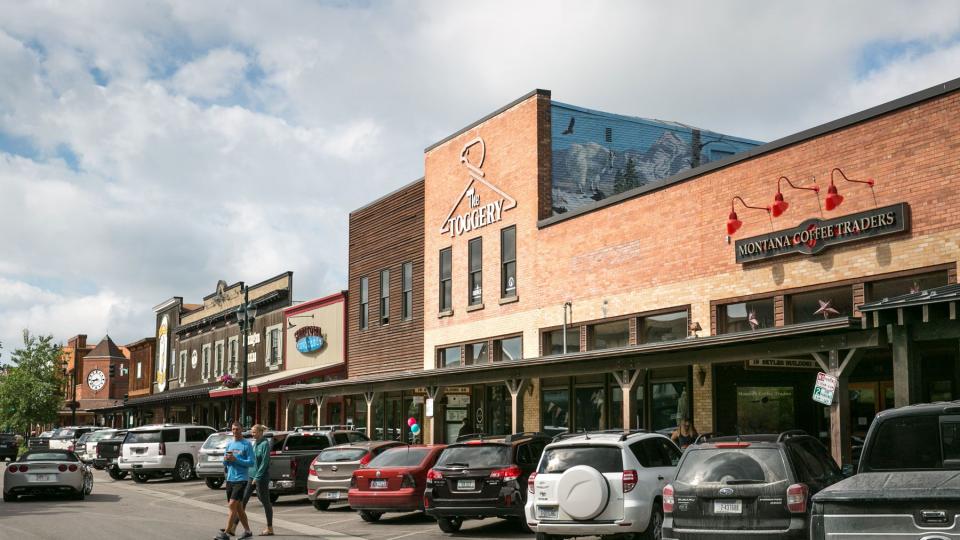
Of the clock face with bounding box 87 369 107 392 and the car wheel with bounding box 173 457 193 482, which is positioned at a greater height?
the clock face with bounding box 87 369 107 392

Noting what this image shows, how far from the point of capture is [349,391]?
3331 cm

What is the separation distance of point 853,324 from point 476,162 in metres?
18.3

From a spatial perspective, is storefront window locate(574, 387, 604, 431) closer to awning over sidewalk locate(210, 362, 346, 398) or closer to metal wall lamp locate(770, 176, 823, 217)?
metal wall lamp locate(770, 176, 823, 217)

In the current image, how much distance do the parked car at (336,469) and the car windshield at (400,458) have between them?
4.09ft

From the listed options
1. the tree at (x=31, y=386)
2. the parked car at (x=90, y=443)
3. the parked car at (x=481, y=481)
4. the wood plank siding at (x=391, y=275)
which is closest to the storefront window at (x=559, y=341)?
the wood plank siding at (x=391, y=275)

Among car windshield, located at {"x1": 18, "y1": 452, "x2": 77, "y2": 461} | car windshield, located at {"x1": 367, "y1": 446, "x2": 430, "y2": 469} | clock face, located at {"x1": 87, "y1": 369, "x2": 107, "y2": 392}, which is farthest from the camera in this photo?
clock face, located at {"x1": 87, "y1": 369, "x2": 107, "y2": 392}

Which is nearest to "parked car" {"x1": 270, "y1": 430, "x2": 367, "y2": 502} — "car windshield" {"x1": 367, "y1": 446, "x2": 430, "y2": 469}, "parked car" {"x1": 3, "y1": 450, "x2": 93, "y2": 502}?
"car windshield" {"x1": 367, "y1": 446, "x2": 430, "y2": 469}

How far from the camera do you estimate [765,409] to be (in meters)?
23.3

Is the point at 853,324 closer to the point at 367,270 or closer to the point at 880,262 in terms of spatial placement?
the point at 880,262

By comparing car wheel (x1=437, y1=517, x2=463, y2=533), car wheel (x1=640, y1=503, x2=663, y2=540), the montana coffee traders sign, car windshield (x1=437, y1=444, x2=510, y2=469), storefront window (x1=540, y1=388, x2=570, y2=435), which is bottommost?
car wheel (x1=437, y1=517, x2=463, y2=533)

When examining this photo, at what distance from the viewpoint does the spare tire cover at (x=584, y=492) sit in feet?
44.7

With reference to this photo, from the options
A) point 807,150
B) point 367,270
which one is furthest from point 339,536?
point 367,270

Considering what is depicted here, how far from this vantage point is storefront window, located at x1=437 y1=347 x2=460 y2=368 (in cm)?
3331

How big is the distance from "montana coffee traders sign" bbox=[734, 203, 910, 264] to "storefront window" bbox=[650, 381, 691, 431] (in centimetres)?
357
